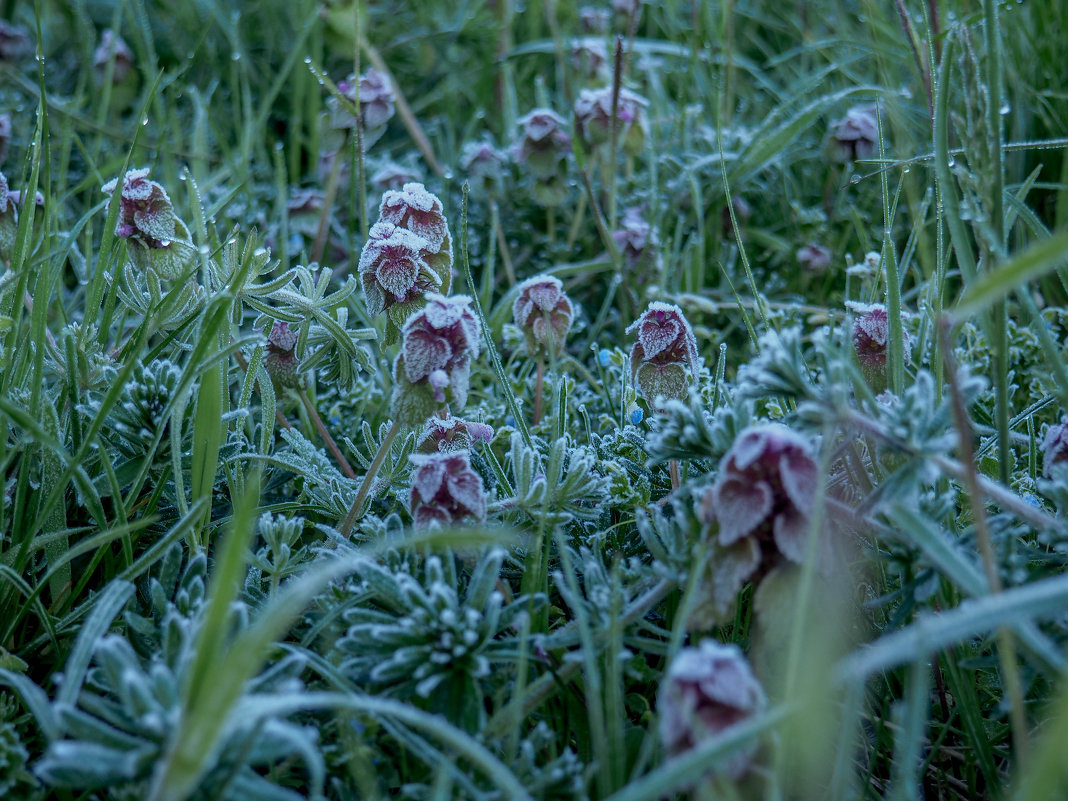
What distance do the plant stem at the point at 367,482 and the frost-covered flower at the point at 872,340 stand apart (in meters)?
0.82

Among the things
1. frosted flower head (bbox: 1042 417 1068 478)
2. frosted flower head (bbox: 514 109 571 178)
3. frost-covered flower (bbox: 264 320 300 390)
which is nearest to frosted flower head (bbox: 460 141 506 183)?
frosted flower head (bbox: 514 109 571 178)

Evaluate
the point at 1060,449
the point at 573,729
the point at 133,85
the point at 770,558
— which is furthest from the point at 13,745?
the point at 133,85

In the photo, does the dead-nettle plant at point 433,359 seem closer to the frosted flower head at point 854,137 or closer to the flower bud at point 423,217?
the flower bud at point 423,217

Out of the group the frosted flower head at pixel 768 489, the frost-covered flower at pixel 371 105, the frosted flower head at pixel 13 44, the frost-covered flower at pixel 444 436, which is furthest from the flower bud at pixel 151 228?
the frosted flower head at pixel 13 44

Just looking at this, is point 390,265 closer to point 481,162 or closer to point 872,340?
point 872,340

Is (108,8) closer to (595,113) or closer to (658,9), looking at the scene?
(658,9)

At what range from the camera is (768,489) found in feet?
3.87

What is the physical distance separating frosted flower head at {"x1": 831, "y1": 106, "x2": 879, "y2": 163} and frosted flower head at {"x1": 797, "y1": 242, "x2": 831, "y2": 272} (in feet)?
0.93

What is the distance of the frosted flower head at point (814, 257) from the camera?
2779mm

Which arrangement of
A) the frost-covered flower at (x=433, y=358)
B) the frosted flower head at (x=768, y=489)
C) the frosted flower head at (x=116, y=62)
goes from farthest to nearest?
1. the frosted flower head at (x=116, y=62)
2. the frost-covered flower at (x=433, y=358)
3. the frosted flower head at (x=768, y=489)

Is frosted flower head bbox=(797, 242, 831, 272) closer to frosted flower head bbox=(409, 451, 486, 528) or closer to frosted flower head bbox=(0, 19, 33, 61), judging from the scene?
frosted flower head bbox=(409, 451, 486, 528)

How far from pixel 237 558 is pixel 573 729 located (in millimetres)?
670

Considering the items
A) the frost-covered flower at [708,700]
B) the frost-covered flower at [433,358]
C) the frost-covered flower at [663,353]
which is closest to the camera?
the frost-covered flower at [708,700]

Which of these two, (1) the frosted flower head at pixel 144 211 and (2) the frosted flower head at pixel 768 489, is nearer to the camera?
(2) the frosted flower head at pixel 768 489
